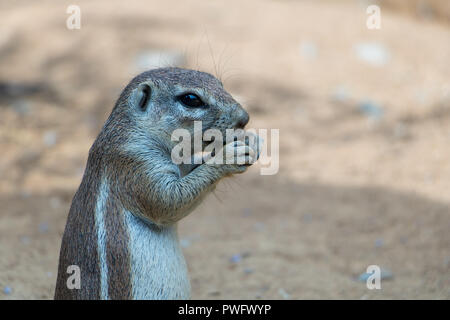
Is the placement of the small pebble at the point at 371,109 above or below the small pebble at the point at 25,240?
above

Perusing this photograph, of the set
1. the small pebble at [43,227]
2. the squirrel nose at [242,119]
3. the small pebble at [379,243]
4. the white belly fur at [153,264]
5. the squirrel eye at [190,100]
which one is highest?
the squirrel eye at [190,100]

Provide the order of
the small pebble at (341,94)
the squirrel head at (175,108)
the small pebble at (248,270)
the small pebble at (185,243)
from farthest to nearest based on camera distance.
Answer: the small pebble at (341,94)
the small pebble at (185,243)
the small pebble at (248,270)
the squirrel head at (175,108)

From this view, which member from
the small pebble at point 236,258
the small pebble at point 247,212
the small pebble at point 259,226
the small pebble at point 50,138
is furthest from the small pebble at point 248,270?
the small pebble at point 50,138

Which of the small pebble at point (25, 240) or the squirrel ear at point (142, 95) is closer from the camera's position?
the squirrel ear at point (142, 95)

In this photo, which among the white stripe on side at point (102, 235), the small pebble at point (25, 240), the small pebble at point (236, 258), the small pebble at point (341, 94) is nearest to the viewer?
the white stripe on side at point (102, 235)

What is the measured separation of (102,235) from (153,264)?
1.11 ft

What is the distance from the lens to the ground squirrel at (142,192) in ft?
11.0

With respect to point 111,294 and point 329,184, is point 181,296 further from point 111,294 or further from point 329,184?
point 329,184

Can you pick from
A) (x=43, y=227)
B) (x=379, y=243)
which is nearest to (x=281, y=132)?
(x=379, y=243)

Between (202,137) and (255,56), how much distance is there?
6.08 metres

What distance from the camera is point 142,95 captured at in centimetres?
365

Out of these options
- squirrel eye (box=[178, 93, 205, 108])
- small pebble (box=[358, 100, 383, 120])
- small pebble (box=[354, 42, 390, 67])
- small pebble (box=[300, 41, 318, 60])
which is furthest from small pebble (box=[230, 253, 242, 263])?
small pebble (box=[354, 42, 390, 67])

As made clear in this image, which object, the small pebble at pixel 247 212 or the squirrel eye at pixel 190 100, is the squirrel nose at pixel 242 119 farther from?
the small pebble at pixel 247 212

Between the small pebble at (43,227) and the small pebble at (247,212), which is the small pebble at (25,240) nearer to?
the small pebble at (43,227)
